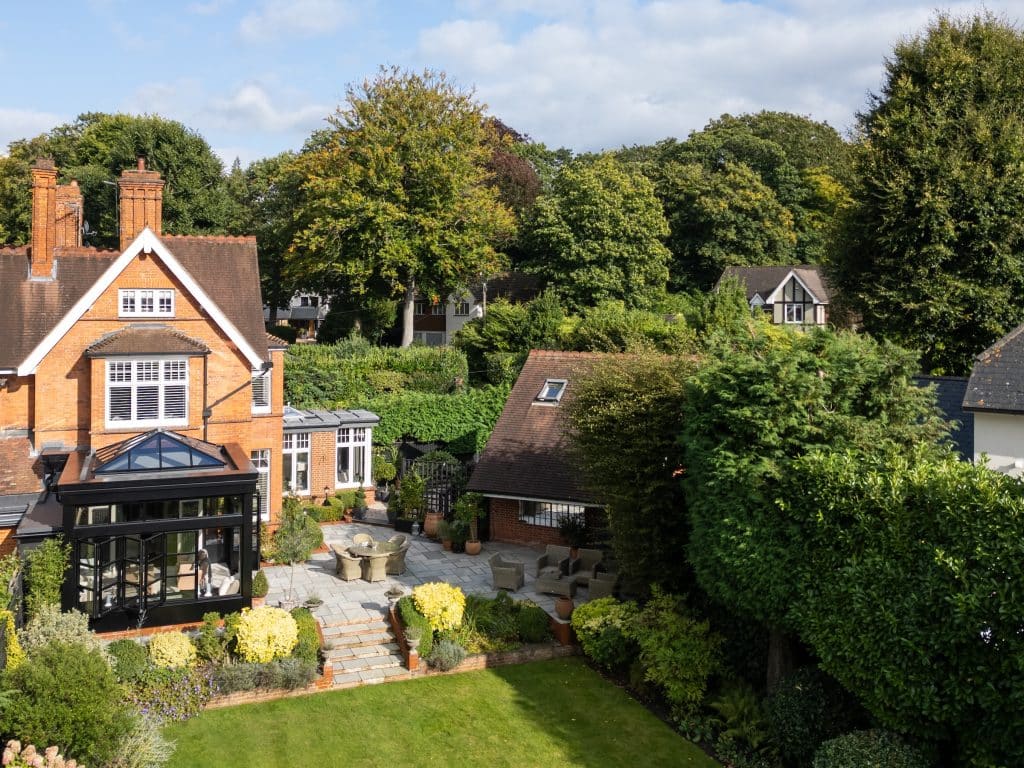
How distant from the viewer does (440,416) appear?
105 feet

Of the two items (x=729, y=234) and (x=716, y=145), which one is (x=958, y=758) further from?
(x=716, y=145)

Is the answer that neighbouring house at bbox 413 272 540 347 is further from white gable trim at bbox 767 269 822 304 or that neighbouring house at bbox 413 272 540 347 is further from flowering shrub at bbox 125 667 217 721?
flowering shrub at bbox 125 667 217 721

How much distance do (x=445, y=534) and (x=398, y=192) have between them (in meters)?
22.7

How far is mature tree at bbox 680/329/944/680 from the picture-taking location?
12695 mm

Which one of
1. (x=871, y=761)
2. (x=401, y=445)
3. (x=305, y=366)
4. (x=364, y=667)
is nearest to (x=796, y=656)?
(x=871, y=761)

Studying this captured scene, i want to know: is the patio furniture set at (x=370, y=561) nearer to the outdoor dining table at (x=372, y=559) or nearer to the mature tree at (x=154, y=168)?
the outdoor dining table at (x=372, y=559)

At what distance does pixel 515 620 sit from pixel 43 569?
981 centimetres

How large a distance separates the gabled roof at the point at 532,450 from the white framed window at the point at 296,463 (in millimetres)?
6813

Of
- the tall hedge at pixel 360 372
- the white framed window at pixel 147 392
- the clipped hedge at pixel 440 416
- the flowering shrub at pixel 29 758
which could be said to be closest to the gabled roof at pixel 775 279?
the tall hedge at pixel 360 372

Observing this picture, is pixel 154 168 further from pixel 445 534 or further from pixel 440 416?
pixel 445 534

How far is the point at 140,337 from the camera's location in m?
21.2

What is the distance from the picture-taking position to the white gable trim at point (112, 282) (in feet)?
67.1

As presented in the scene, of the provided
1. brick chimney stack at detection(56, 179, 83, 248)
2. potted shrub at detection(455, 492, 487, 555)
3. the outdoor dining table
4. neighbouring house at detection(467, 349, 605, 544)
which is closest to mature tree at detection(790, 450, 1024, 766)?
neighbouring house at detection(467, 349, 605, 544)

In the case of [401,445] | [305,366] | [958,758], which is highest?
[305,366]
